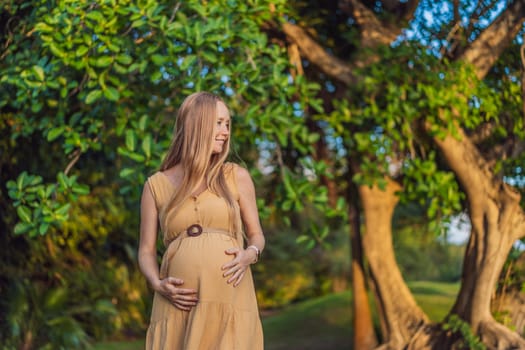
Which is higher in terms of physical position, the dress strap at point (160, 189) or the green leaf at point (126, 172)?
the green leaf at point (126, 172)

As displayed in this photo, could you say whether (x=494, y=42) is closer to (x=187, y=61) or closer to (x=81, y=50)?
(x=187, y=61)

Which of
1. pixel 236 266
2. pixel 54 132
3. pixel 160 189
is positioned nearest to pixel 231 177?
pixel 160 189

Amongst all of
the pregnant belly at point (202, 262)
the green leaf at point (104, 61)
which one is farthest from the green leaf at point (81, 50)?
the pregnant belly at point (202, 262)

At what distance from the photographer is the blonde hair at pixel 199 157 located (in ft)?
12.2

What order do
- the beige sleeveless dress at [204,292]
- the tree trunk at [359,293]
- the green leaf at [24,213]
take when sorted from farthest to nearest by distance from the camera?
1. the tree trunk at [359,293]
2. the green leaf at [24,213]
3. the beige sleeveless dress at [204,292]

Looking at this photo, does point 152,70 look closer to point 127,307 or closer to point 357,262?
point 357,262

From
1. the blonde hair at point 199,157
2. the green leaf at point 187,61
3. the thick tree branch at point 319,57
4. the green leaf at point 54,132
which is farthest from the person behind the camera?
the thick tree branch at point 319,57

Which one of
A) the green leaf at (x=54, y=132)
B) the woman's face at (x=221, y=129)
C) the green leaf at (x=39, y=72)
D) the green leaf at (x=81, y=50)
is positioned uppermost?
the green leaf at (x=81, y=50)

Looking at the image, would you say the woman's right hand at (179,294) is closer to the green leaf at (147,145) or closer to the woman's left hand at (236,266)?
the woman's left hand at (236,266)

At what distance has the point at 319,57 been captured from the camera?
27.9 ft

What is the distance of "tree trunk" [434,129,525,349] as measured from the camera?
26.6 ft

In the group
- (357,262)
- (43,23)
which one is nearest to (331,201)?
(357,262)

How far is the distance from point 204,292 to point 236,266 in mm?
177

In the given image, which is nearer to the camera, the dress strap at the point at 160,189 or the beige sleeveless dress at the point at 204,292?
the beige sleeveless dress at the point at 204,292
